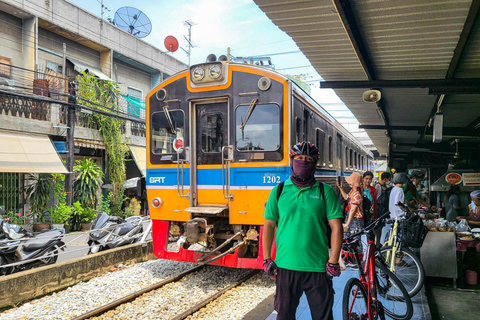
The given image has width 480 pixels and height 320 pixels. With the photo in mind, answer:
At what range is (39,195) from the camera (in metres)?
12.8

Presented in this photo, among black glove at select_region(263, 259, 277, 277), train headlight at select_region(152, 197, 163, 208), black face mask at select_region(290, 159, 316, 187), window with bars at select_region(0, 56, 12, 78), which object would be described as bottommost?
black glove at select_region(263, 259, 277, 277)

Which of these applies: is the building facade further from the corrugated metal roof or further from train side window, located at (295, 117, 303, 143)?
the corrugated metal roof

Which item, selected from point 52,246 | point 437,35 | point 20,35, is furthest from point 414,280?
point 20,35

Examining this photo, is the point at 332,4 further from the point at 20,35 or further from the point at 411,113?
the point at 20,35

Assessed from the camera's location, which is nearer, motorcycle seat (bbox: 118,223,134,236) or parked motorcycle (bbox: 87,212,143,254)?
parked motorcycle (bbox: 87,212,143,254)

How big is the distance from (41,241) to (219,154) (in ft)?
11.2

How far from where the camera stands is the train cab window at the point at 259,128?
20.7 ft

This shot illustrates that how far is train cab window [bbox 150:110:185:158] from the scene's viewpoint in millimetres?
6984

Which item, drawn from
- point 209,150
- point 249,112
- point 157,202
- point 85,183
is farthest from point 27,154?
point 249,112

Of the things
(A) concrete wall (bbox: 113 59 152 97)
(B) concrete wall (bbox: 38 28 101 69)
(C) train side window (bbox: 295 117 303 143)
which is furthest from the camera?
(A) concrete wall (bbox: 113 59 152 97)

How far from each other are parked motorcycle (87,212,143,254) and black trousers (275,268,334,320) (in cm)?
575

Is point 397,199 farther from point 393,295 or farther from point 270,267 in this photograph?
point 270,267

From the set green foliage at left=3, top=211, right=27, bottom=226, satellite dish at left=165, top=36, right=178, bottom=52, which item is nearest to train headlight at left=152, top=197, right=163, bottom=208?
green foliage at left=3, top=211, right=27, bottom=226

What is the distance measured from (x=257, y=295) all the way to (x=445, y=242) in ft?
9.55
